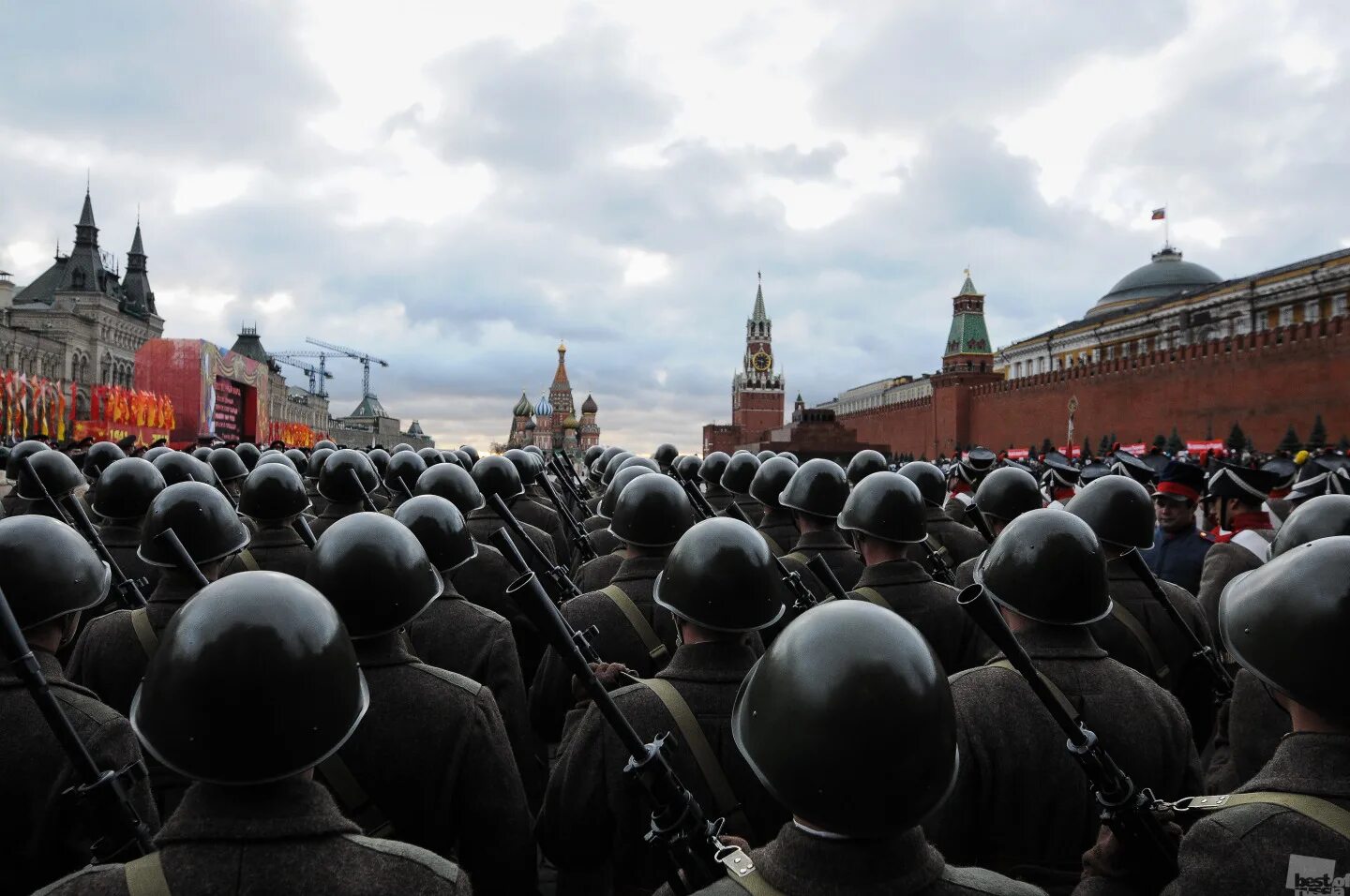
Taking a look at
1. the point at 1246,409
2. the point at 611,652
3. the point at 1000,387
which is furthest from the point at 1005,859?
the point at 1000,387

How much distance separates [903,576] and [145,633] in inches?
125

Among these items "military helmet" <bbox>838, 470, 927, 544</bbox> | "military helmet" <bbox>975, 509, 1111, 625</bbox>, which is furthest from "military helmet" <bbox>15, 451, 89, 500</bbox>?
"military helmet" <bbox>975, 509, 1111, 625</bbox>

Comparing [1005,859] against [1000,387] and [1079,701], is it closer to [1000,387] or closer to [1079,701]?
[1079,701]

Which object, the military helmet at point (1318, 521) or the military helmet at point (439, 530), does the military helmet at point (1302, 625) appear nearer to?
the military helmet at point (1318, 521)

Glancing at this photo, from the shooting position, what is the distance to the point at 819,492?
19.0 ft

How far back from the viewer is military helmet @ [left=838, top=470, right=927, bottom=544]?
449cm

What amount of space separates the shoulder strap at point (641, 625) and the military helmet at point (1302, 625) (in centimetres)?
241

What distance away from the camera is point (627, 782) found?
2.62 m

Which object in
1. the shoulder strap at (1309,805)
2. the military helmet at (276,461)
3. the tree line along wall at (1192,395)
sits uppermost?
the tree line along wall at (1192,395)

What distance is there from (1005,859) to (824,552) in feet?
9.75

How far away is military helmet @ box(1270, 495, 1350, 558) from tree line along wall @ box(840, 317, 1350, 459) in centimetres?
3348

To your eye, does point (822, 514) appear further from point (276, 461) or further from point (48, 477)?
point (48, 477)

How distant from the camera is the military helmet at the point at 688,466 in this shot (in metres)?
10.1

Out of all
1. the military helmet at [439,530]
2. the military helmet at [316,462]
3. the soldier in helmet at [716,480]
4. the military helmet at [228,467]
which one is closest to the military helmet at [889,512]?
the military helmet at [439,530]
